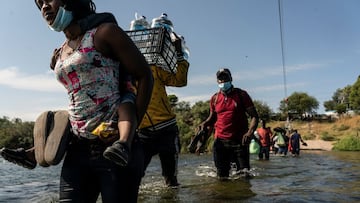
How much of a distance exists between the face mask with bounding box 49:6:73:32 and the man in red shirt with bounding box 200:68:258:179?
484 cm

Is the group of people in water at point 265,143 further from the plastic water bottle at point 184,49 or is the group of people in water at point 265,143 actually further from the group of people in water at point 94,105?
the group of people in water at point 94,105

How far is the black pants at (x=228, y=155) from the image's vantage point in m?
7.24

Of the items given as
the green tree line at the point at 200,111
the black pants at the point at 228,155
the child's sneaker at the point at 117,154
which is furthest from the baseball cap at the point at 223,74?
the green tree line at the point at 200,111

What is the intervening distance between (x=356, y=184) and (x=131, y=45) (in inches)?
237

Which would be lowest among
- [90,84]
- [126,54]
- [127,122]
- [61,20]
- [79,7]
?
[127,122]

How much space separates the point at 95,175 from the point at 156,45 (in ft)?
8.22

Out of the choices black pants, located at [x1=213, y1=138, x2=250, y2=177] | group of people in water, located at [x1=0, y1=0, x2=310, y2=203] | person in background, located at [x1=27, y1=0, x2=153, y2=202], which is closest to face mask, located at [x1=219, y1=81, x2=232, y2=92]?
black pants, located at [x1=213, y1=138, x2=250, y2=177]

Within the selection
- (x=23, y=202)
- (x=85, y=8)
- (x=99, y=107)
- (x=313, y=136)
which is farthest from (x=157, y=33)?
(x=313, y=136)

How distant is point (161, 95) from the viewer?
5176 millimetres

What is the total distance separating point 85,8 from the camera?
275 cm

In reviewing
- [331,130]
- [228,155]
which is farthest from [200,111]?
[228,155]

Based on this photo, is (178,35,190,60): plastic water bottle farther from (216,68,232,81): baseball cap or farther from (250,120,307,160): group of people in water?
(250,120,307,160): group of people in water

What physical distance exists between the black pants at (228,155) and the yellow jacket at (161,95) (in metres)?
2.32

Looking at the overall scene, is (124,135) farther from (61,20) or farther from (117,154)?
(61,20)
